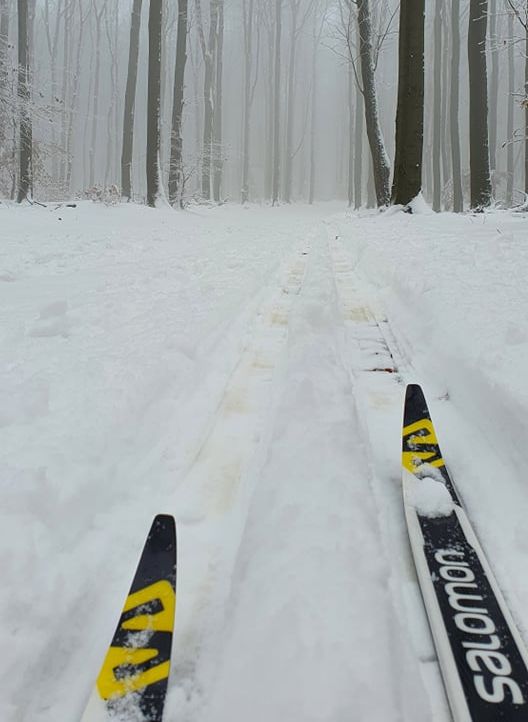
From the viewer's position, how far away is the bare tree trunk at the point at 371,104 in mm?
13312

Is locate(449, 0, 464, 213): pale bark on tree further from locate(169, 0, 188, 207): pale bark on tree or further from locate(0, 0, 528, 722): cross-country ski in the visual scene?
locate(0, 0, 528, 722): cross-country ski

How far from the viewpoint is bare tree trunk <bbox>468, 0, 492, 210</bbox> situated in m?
9.68

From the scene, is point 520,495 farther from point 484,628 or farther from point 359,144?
point 359,144

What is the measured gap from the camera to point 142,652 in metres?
0.92

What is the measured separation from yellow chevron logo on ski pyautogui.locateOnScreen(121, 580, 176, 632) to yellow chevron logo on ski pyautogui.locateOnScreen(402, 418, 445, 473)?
2.83 feet

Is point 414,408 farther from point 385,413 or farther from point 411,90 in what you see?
point 411,90

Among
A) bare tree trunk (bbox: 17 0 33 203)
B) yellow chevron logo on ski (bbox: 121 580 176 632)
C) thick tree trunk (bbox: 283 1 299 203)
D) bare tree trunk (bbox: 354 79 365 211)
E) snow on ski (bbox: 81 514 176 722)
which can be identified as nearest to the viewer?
snow on ski (bbox: 81 514 176 722)

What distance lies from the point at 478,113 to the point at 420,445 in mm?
9961

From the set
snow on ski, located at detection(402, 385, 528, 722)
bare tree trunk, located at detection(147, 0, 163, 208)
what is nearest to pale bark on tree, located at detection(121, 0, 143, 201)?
bare tree trunk, located at detection(147, 0, 163, 208)

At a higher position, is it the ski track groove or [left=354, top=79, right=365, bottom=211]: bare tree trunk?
[left=354, top=79, right=365, bottom=211]: bare tree trunk

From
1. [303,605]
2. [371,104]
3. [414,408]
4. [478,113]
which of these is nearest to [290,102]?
[371,104]

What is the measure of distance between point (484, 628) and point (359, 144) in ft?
88.7

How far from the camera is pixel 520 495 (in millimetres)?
1574

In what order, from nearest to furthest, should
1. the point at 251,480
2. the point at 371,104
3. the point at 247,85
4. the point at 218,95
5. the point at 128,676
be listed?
the point at 128,676
the point at 251,480
the point at 371,104
the point at 218,95
the point at 247,85
